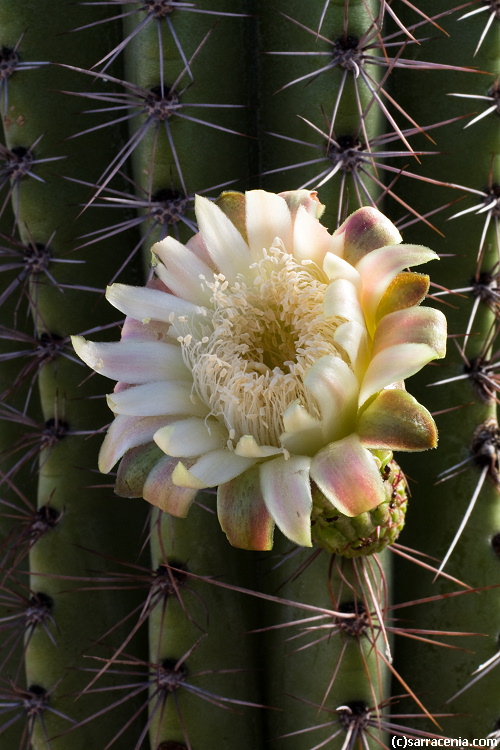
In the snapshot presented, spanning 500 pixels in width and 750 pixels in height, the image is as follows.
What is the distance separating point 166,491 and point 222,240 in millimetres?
265

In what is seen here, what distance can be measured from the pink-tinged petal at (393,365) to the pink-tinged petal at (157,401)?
180mm

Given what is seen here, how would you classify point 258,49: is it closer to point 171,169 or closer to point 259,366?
point 171,169

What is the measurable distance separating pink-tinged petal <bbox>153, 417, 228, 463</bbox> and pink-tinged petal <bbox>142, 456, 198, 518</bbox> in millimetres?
21

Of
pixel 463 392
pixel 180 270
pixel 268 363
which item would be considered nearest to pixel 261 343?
pixel 268 363

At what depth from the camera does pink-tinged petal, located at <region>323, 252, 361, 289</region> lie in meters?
0.66

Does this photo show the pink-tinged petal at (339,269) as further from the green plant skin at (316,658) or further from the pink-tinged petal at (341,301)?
the green plant skin at (316,658)

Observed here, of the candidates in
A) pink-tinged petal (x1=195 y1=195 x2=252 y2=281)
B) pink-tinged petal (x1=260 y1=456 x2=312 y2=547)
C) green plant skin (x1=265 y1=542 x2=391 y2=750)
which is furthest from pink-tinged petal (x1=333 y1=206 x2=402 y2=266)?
green plant skin (x1=265 y1=542 x2=391 y2=750)

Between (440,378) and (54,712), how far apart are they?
71 cm

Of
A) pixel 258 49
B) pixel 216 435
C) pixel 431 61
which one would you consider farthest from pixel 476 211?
pixel 216 435

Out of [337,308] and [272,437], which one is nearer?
[337,308]

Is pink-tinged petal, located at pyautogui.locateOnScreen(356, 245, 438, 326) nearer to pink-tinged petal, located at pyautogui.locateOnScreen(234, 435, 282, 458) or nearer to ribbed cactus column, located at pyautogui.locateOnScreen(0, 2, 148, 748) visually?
pink-tinged petal, located at pyautogui.locateOnScreen(234, 435, 282, 458)

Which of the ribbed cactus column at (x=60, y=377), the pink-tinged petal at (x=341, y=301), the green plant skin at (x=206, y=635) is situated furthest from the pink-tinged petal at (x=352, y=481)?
the ribbed cactus column at (x=60, y=377)

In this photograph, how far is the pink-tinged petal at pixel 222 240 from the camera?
0.74 meters

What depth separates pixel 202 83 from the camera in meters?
0.93
